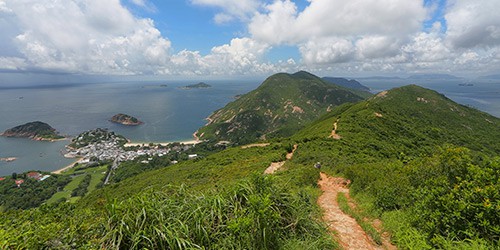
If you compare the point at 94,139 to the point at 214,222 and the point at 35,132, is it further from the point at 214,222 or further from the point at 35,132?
the point at 214,222

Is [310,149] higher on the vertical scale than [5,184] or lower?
higher

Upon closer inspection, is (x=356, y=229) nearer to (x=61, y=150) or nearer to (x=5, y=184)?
(x=5, y=184)

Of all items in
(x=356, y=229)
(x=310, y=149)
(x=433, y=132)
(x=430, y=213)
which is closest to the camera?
(x=430, y=213)

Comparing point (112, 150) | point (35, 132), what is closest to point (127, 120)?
point (35, 132)

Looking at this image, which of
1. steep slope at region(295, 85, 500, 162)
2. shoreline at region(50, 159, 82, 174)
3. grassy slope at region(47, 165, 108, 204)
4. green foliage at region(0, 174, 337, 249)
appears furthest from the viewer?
shoreline at region(50, 159, 82, 174)

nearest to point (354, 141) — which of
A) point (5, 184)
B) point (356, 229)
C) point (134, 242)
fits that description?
point (356, 229)

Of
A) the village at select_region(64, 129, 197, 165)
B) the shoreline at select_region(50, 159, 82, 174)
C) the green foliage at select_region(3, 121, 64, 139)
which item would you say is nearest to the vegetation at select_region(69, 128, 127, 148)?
the village at select_region(64, 129, 197, 165)

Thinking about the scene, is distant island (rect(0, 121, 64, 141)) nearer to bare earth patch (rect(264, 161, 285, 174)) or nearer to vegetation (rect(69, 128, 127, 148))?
vegetation (rect(69, 128, 127, 148))
